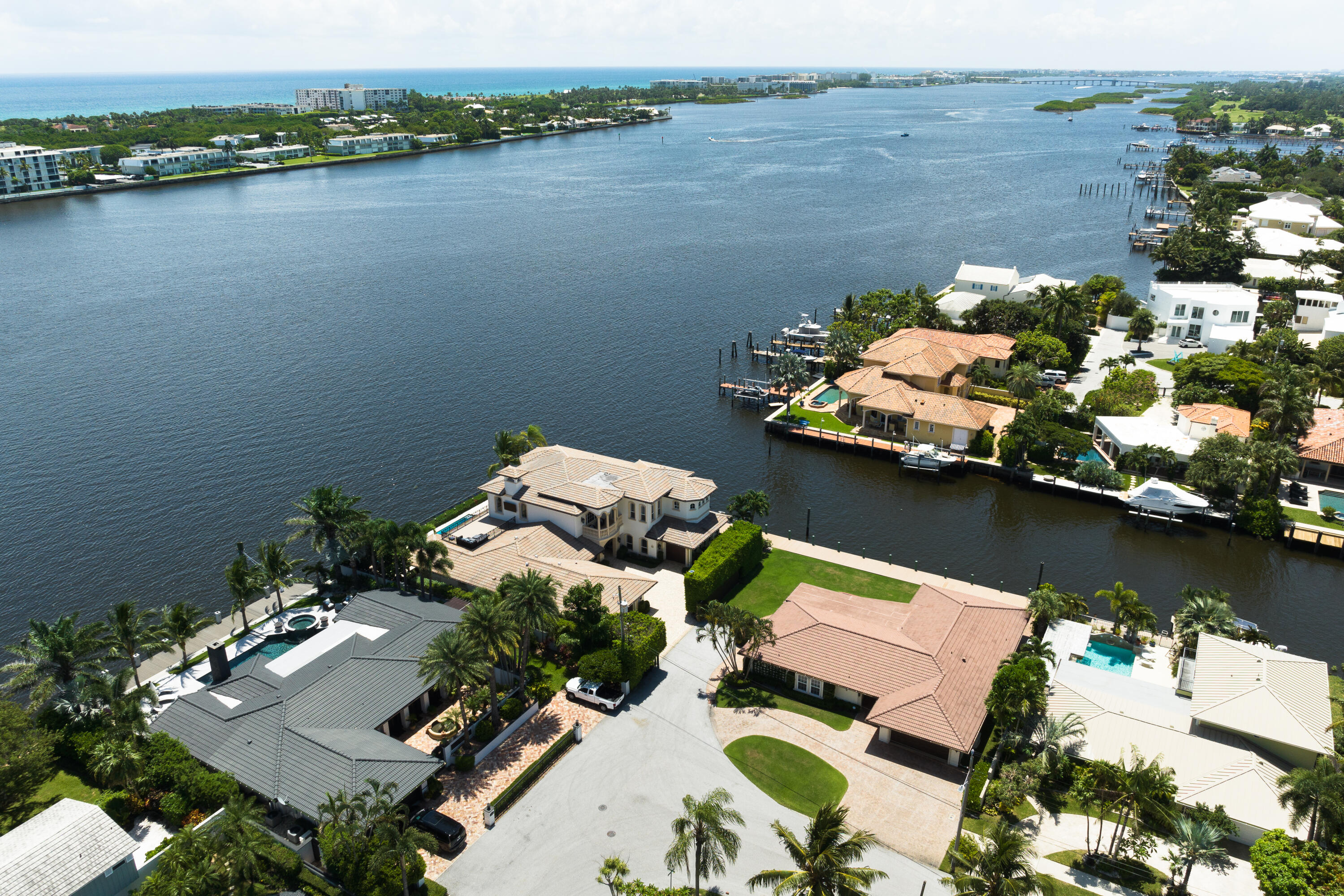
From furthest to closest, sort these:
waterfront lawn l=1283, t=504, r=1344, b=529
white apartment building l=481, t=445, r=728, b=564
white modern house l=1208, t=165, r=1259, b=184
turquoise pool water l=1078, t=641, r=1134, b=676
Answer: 1. white modern house l=1208, t=165, r=1259, b=184
2. waterfront lawn l=1283, t=504, r=1344, b=529
3. white apartment building l=481, t=445, r=728, b=564
4. turquoise pool water l=1078, t=641, r=1134, b=676

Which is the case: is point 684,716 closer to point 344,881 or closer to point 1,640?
point 344,881

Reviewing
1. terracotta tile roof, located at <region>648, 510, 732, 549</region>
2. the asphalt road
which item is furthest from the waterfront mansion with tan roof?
the asphalt road

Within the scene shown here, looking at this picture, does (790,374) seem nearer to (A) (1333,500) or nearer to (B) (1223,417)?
(B) (1223,417)

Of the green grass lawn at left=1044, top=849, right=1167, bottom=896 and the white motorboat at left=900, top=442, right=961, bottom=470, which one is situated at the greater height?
the white motorboat at left=900, top=442, right=961, bottom=470

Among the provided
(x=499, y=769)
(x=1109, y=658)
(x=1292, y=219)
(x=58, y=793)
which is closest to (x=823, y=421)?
(x=1109, y=658)

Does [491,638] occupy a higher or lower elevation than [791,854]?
higher

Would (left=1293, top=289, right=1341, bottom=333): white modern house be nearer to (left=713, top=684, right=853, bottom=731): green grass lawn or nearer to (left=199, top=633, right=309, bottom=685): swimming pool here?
(left=713, top=684, right=853, bottom=731): green grass lawn


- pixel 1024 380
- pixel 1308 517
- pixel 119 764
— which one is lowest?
pixel 1308 517

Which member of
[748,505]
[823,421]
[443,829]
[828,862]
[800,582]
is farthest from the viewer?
[823,421]
